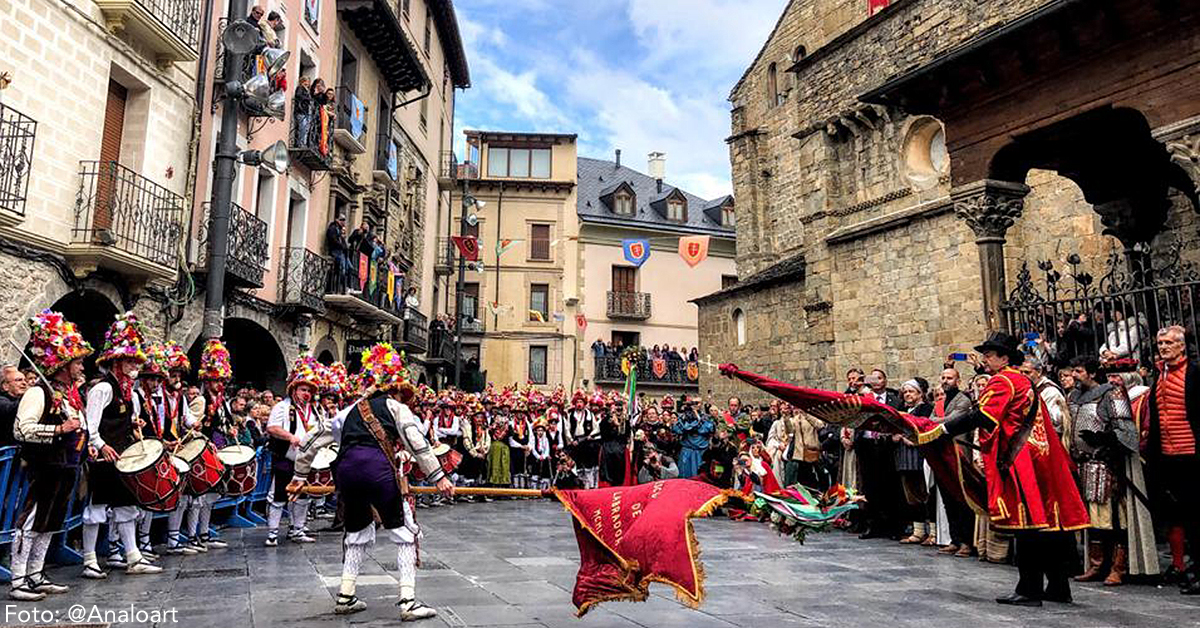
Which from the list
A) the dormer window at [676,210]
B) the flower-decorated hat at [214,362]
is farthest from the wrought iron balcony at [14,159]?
the dormer window at [676,210]

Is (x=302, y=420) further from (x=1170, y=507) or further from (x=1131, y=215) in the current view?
(x=1131, y=215)

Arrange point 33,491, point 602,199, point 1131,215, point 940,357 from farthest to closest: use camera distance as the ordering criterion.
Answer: point 602,199 < point 940,357 < point 1131,215 < point 33,491

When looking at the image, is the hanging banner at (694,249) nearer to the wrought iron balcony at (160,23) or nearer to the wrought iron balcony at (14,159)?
the wrought iron balcony at (160,23)

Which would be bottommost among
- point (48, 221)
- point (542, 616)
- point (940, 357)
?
point (542, 616)

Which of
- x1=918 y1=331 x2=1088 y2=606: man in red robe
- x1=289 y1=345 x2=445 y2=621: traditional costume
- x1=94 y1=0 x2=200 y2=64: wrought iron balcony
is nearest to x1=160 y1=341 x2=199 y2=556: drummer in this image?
x1=289 y1=345 x2=445 y2=621: traditional costume

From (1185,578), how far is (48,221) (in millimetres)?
13809

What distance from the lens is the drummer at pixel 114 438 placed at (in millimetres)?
7133

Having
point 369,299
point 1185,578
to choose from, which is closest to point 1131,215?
point 1185,578

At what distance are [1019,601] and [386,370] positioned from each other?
205 inches

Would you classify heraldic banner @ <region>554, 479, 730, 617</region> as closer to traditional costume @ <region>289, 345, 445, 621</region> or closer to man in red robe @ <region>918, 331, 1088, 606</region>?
traditional costume @ <region>289, 345, 445, 621</region>

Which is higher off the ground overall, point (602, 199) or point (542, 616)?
point (602, 199)

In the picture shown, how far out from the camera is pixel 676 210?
4650 centimetres

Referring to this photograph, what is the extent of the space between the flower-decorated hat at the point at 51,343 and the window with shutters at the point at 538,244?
35127 mm

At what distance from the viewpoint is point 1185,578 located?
22.2 feet
